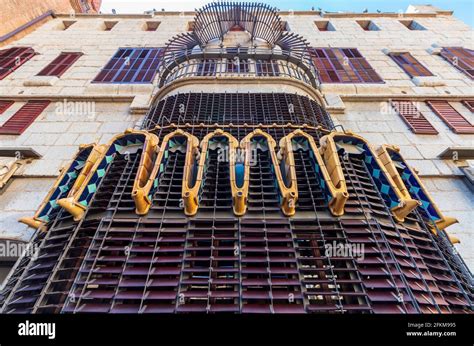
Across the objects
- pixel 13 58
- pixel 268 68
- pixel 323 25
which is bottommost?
pixel 268 68

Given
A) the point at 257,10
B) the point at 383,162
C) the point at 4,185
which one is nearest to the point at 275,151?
the point at 383,162

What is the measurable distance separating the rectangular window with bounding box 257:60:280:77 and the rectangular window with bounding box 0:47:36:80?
13329 millimetres

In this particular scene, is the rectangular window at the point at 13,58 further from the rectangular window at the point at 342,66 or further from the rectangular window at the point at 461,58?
the rectangular window at the point at 461,58

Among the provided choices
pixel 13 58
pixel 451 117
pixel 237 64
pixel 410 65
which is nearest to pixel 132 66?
pixel 237 64

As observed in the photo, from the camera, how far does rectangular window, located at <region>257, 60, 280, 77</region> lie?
10.4 meters

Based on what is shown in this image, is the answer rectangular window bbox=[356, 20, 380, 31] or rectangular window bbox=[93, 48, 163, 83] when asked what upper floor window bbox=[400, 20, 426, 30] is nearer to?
rectangular window bbox=[356, 20, 380, 31]

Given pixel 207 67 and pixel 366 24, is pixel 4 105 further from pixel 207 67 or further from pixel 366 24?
pixel 366 24

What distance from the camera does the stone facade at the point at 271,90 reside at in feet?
27.1

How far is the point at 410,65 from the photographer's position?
13867 mm

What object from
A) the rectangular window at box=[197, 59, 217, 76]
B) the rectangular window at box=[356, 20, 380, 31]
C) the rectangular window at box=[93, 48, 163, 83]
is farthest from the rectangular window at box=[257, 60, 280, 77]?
the rectangular window at box=[356, 20, 380, 31]

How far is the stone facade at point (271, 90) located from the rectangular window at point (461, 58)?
397mm

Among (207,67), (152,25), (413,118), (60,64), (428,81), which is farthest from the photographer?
(152,25)

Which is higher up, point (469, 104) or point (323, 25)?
point (323, 25)

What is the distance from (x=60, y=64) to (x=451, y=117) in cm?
2006
